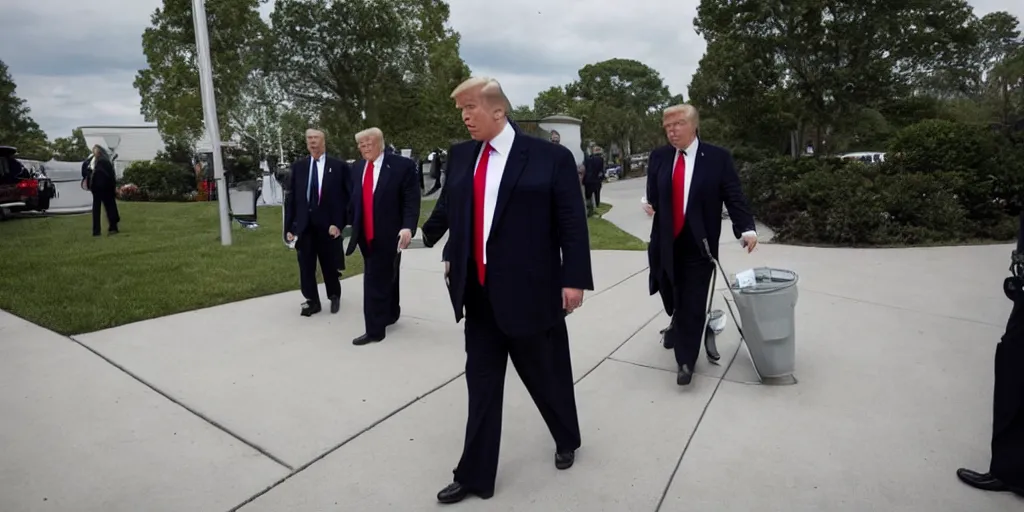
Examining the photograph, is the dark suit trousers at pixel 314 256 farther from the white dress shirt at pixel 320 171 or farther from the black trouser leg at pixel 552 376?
the black trouser leg at pixel 552 376

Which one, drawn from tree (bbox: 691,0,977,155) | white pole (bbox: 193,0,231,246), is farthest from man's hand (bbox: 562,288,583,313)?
tree (bbox: 691,0,977,155)

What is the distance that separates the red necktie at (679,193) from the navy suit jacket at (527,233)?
4.87 feet

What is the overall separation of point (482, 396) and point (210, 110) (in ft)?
32.7

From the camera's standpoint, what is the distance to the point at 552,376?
2812 mm

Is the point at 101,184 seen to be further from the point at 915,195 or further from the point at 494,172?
the point at 915,195

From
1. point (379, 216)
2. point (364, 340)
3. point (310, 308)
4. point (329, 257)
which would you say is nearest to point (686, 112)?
point (379, 216)

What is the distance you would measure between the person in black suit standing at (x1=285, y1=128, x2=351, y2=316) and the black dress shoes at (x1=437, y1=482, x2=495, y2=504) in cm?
348

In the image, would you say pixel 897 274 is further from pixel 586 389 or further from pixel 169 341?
pixel 169 341

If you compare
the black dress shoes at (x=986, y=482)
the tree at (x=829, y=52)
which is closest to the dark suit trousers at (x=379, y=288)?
the black dress shoes at (x=986, y=482)

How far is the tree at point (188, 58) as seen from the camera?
2612cm

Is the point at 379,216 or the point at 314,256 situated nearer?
the point at 379,216

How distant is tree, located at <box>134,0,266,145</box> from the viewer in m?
26.1

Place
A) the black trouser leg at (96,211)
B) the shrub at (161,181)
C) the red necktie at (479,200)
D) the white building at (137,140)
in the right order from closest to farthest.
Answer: the red necktie at (479,200)
the black trouser leg at (96,211)
the shrub at (161,181)
the white building at (137,140)

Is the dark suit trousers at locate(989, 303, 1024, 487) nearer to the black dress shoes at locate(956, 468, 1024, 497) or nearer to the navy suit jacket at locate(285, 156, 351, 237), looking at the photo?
the black dress shoes at locate(956, 468, 1024, 497)
